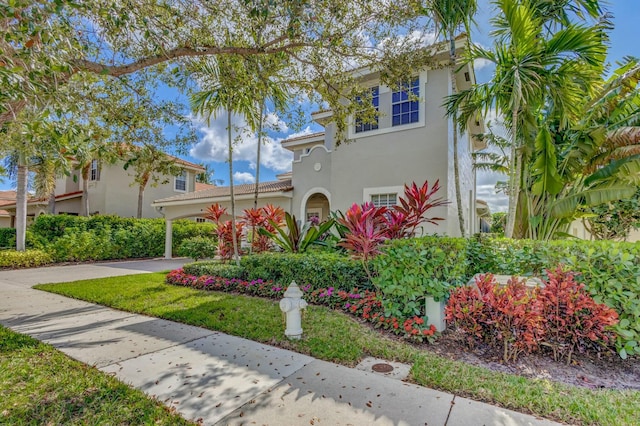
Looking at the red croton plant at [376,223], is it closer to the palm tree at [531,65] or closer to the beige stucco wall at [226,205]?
the palm tree at [531,65]

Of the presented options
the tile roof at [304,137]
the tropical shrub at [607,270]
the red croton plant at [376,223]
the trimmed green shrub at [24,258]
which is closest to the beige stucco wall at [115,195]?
the trimmed green shrub at [24,258]

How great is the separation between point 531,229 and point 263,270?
28.2ft

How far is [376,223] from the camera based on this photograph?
6.56 metres

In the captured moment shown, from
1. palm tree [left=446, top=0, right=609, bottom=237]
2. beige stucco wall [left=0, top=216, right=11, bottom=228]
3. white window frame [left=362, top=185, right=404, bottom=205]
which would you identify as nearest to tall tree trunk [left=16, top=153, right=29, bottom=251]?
white window frame [left=362, top=185, right=404, bottom=205]

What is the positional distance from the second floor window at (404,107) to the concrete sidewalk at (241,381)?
9.25m

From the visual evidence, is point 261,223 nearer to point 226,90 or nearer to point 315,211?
point 226,90

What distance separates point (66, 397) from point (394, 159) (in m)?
10.4

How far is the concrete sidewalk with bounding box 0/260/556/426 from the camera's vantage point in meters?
3.05

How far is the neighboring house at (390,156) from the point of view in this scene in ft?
35.2

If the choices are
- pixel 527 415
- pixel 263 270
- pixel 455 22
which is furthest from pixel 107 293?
pixel 455 22

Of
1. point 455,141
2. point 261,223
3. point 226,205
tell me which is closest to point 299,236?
point 261,223

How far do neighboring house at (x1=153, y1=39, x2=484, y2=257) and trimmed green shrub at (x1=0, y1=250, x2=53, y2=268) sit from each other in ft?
35.6

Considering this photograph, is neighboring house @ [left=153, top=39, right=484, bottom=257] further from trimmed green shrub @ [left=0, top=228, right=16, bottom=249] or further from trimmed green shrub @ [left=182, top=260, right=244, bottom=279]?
trimmed green shrub @ [left=0, top=228, right=16, bottom=249]

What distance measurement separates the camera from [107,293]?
845 centimetres
